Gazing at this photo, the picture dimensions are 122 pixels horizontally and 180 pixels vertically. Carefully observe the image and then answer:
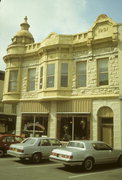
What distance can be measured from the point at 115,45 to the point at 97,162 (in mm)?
9749

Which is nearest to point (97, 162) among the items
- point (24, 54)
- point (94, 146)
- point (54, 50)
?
point (94, 146)

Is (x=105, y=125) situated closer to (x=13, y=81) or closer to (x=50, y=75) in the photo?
(x=50, y=75)

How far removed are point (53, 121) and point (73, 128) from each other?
1.92 m

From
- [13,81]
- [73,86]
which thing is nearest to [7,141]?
[73,86]

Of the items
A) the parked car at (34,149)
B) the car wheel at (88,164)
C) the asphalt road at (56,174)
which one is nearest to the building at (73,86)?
the parked car at (34,149)

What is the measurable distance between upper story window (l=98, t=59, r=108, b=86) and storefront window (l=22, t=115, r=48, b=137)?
5.71 metres

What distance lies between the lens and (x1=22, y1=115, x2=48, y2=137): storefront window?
18.5 meters

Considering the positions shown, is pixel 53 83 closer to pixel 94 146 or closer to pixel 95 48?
pixel 95 48

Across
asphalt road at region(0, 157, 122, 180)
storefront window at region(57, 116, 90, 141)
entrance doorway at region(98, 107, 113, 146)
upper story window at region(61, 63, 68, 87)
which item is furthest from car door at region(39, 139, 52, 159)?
upper story window at region(61, 63, 68, 87)

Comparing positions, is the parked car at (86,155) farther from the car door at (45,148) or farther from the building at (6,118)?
the building at (6,118)

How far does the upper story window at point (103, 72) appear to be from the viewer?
16.8 meters

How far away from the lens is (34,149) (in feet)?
38.6

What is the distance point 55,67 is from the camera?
18.5 m

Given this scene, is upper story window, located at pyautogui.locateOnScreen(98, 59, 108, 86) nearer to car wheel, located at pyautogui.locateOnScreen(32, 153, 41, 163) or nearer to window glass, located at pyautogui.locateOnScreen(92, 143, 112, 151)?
window glass, located at pyautogui.locateOnScreen(92, 143, 112, 151)
